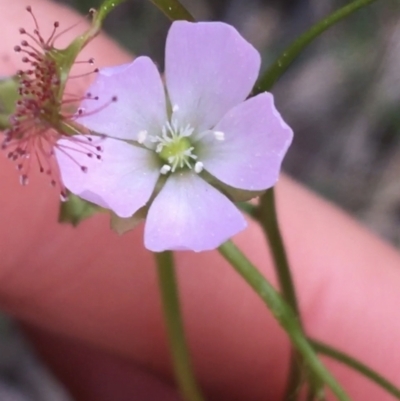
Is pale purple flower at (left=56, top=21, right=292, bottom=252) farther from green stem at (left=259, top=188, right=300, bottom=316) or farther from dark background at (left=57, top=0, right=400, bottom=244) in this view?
dark background at (left=57, top=0, right=400, bottom=244)

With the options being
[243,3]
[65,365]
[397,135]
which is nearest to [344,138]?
[397,135]

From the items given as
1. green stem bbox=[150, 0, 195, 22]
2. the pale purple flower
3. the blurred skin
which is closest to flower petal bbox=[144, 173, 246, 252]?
the pale purple flower

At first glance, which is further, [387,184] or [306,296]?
[387,184]

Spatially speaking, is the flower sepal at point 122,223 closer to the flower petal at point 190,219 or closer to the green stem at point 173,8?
the flower petal at point 190,219

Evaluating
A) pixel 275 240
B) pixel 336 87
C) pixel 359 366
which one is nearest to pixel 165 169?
pixel 275 240

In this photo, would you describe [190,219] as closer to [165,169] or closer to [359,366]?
[165,169]

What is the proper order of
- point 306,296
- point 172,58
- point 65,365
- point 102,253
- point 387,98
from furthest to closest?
point 387,98
point 65,365
point 306,296
point 102,253
point 172,58

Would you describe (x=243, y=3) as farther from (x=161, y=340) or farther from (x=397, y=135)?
(x=161, y=340)

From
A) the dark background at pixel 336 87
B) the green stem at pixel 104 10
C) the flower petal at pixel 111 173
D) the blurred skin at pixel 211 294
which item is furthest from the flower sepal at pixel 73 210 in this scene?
the dark background at pixel 336 87
